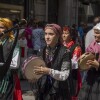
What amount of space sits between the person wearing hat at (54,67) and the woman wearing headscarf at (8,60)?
0.48 m

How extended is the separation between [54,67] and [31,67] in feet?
0.87

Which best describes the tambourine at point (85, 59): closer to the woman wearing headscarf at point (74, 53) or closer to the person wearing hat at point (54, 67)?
the person wearing hat at point (54, 67)

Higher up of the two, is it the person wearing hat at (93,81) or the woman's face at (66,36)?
the woman's face at (66,36)

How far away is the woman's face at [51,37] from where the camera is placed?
473 cm

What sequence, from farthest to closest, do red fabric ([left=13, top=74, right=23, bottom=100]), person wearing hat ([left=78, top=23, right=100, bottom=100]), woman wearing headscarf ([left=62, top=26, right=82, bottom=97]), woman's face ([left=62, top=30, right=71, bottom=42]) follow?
1. woman's face ([left=62, top=30, right=71, bottom=42])
2. woman wearing headscarf ([left=62, top=26, right=82, bottom=97])
3. red fabric ([left=13, top=74, right=23, bottom=100])
4. person wearing hat ([left=78, top=23, right=100, bottom=100])

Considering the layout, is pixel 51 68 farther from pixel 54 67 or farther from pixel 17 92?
pixel 17 92

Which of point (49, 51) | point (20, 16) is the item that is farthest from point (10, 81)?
point (20, 16)

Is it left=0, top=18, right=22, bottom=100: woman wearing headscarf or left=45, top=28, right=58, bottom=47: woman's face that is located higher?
left=45, top=28, right=58, bottom=47: woman's face

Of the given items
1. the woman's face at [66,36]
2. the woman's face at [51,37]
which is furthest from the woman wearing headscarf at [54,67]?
the woman's face at [66,36]

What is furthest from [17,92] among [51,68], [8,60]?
[51,68]

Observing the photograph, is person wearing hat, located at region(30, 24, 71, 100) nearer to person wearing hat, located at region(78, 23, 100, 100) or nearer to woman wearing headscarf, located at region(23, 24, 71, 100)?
woman wearing headscarf, located at region(23, 24, 71, 100)

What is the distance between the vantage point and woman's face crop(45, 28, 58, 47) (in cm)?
473

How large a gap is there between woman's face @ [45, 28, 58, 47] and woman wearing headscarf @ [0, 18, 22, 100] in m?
0.54

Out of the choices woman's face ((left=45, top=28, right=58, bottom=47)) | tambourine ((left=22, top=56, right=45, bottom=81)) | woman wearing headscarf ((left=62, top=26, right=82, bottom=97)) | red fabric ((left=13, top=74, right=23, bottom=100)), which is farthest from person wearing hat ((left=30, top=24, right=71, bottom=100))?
woman wearing headscarf ((left=62, top=26, right=82, bottom=97))
